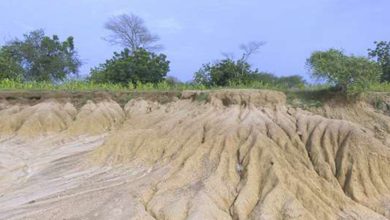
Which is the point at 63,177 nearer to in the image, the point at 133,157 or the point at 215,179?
the point at 133,157

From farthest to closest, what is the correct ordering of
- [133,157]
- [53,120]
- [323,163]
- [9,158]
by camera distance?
[53,120] < [9,158] < [133,157] < [323,163]

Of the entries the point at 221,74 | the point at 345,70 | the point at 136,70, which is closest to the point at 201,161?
the point at 345,70

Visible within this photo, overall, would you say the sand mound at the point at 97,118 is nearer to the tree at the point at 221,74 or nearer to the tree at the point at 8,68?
the tree at the point at 221,74

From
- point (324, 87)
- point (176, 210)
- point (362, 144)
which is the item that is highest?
point (324, 87)

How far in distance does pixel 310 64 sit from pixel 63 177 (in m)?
10.7

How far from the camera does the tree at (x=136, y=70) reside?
36219mm

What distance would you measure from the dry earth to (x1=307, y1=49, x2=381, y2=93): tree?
0.97 m

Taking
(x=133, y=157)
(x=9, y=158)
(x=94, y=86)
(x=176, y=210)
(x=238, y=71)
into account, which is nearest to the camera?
(x=176, y=210)

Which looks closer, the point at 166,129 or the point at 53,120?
the point at 166,129

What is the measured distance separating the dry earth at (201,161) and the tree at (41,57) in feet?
71.2

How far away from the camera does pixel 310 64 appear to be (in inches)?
853

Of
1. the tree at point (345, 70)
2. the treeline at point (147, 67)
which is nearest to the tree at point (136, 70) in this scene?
the treeline at point (147, 67)

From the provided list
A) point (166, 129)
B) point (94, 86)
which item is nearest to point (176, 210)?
point (166, 129)

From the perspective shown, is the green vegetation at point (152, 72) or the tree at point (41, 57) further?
the tree at point (41, 57)
